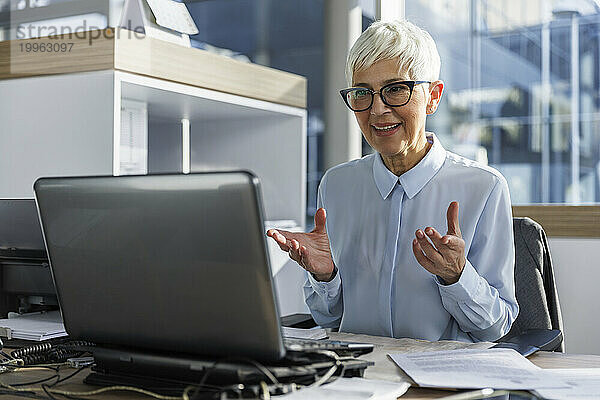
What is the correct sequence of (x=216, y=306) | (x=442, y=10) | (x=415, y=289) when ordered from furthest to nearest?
(x=442, y=10) < (x=415, y=289) < (x=216, y=306)

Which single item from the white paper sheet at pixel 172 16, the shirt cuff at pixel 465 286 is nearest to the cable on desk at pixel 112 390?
the shirt cuff at pixel 465 286

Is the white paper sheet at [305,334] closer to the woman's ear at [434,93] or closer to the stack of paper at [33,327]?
the stack of paper at [33,327]

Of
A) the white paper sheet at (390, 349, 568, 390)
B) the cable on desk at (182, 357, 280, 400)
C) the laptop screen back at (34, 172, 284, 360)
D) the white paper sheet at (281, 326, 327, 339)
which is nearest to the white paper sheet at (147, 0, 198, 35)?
the white paper sheet at (281, 326, 327, 339)

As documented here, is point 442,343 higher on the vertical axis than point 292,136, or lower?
lower

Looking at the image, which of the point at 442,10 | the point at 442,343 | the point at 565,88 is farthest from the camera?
the point at 442,10

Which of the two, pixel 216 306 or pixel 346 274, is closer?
pixel 216 306

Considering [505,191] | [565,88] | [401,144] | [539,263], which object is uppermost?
[565,88]

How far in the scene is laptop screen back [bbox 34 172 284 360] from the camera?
963mm

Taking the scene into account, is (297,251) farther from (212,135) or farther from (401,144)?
(212,135)

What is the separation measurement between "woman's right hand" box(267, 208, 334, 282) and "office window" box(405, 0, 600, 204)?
1609mm

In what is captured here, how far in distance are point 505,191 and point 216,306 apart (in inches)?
38.8

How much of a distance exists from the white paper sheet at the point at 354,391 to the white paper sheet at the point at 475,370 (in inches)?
2.7

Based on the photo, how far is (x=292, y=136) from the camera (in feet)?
9.78

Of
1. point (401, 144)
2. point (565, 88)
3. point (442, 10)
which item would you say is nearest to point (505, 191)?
point (401, 144)
